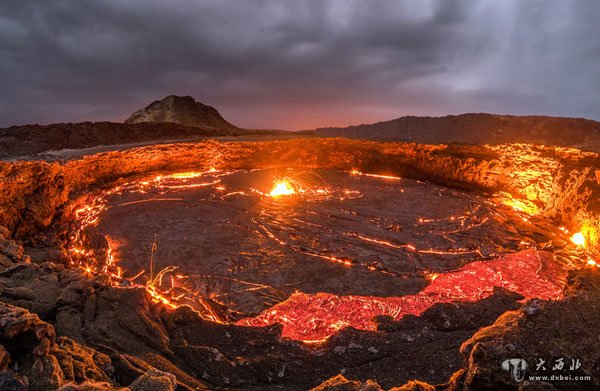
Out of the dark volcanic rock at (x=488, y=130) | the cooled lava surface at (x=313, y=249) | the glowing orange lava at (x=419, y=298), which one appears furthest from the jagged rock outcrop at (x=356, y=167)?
the glowing orange lava at (x=419, y=298)

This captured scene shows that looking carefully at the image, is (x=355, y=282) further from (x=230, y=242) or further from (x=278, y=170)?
(x=278, y=170)

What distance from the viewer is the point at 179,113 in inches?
924

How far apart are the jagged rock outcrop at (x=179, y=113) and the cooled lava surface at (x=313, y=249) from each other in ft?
43.3

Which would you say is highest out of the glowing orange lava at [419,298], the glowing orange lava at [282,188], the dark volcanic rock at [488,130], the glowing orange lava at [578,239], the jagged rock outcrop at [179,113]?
the jagged rock outcrop at [179,113]

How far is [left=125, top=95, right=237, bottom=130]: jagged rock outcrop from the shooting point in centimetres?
2288

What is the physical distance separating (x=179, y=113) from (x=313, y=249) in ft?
64.1

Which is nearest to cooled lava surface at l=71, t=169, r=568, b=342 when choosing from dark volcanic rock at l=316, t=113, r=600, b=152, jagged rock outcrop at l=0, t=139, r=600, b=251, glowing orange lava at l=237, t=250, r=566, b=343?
glowing orange lava at l=237, t=250, r=566, b=343

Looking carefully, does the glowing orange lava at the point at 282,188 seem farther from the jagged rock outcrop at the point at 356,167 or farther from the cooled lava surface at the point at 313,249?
the jagged rock outcrop at the point at 356,167

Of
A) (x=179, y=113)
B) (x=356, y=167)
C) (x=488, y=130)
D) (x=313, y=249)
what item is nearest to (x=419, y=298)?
(x=313, y=249)

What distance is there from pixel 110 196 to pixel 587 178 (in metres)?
12.1

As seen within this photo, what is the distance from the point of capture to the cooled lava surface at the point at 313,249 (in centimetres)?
507

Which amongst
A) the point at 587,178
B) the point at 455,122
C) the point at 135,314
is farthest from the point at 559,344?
the point at 455,122

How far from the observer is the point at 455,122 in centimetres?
1853

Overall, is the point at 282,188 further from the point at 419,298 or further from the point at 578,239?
the point at 578,239
